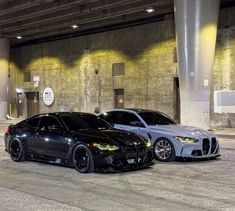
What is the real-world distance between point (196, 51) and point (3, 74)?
68.1 ft

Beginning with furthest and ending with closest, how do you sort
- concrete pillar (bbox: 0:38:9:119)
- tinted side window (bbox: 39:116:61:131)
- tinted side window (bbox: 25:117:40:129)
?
concrete pillar (bbox: 0:38:9:119) → tinted side window (bbox: 25:117:40:129) → tinted side window (bbox: 39:116:61:131)

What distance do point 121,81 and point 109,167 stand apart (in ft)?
68.4

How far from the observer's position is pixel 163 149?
11797mm

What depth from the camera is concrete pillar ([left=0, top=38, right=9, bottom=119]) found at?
36906mm

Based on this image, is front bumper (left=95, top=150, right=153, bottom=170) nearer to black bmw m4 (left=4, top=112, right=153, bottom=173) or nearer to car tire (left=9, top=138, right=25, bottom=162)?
black bmw m4 (left=4, top=112, right=153, bottom=173)

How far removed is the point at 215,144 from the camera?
11.9 m

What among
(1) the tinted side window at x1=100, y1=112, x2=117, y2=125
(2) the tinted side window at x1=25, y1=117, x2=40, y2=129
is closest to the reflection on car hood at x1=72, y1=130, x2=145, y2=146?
(2) the tinted side window at x1=25, y1=117, x2=40, y2=129

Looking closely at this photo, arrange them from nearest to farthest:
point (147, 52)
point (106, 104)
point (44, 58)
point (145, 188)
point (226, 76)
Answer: point (145, 188), point (226, 76), point (147, 52), point (106, 104), point (44, 58)

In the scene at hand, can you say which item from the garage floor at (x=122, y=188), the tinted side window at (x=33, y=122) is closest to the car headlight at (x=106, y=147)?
the garage floor at (x=122, y=188)

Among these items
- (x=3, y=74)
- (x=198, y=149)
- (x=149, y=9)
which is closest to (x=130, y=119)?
(x=198, y=149)

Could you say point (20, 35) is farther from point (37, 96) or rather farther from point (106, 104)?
point (106, 104)

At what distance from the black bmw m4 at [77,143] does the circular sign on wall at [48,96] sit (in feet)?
76.6

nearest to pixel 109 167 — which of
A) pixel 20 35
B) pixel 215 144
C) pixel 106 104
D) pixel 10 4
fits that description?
pixel 215 144

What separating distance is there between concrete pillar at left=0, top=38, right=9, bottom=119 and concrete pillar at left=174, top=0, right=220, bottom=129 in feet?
64.3
